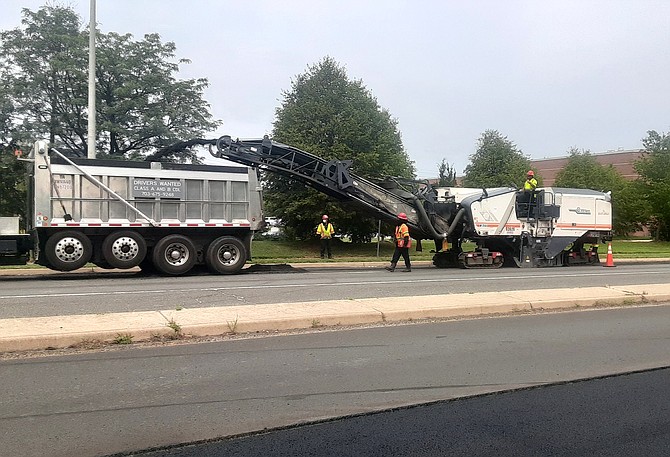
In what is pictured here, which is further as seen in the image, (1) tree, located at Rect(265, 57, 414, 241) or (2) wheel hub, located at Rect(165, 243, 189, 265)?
(1) tree, located at Rect(265, 57, 414, 241)

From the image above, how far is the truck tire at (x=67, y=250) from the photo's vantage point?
46.0 ft

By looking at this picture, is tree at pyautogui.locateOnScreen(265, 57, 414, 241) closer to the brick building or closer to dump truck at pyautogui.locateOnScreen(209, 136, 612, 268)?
dump truck at pyautogui.locateOnScreen(209, 136, 612, 268)

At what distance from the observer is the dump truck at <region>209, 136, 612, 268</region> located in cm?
1834

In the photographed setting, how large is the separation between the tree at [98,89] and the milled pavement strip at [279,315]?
19.9 metres

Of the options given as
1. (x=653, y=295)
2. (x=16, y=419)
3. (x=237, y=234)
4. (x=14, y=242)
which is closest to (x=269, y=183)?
(x=237, y=234)

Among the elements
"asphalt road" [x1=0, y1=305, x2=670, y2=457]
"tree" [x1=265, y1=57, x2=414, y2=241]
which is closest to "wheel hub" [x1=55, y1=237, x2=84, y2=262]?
"asphalt road" [x1=0, y1=305, x2=670, y2=457]

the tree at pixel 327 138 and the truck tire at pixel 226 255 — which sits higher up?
Answer: the tree at pixel 327 138

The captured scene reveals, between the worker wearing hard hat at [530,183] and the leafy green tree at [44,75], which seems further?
the leafy green tree at [44,75]

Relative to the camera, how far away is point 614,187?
153 feet

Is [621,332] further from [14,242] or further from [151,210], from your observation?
[14,242]

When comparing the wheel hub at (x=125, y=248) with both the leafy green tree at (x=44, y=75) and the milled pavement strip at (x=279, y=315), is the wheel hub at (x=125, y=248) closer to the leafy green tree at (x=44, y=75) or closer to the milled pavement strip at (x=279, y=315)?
the milled pavement strip at (x=279, y=315)

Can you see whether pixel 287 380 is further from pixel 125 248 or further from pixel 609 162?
pixel 609 162

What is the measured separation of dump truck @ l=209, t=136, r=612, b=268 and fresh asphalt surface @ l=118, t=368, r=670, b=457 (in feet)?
44.2

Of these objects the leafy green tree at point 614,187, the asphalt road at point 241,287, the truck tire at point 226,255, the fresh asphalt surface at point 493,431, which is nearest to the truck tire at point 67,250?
the asphalt road at point 241,287
